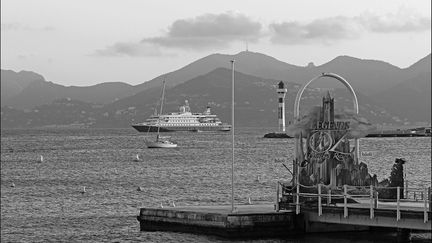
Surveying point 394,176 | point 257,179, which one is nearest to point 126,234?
point 394,176

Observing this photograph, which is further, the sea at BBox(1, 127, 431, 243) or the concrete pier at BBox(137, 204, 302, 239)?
the sea at BBox(1, 127, 431, 243)

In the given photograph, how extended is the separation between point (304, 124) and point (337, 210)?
19.5 feet

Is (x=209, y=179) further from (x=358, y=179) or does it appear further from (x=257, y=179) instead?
(x=358, y=179)

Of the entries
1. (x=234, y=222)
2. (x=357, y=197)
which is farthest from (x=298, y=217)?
(x=234, y=222)

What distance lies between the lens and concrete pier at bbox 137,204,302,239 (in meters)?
37.1

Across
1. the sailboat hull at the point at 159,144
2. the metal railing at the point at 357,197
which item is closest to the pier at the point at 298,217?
the metal railing at the point at 357,197

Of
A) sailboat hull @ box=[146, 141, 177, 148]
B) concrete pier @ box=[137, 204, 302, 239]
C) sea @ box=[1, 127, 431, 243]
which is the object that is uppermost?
sailboat hull @ box=[146, 141, 177, 148]

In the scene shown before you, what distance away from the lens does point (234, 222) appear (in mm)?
37094

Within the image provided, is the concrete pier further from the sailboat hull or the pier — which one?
the sailboat hull

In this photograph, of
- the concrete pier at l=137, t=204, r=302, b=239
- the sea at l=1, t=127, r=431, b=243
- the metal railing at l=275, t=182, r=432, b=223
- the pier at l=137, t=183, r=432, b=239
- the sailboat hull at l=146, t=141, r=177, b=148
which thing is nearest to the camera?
the metal railing at l=275, t=182, r=432, b=223

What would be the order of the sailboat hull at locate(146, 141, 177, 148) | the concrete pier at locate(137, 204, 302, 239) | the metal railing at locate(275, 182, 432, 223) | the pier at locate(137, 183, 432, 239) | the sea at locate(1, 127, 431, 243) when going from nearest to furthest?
the metal railing at locate(275, 182, 432, 223), the pier at locate(137, 183, 432, 239), the concrete pier at locate(137, 204, 302, 239), the sea at locate(1, 127, 431, 243), the sailboat hull at locate(146, 141, 177, 148)

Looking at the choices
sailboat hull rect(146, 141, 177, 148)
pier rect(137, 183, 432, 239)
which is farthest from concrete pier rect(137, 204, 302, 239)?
sailboat hull rect(146, 141, 177, 148)

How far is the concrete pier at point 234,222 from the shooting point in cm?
3706

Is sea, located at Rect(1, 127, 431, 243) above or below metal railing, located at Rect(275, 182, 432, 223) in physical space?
below
